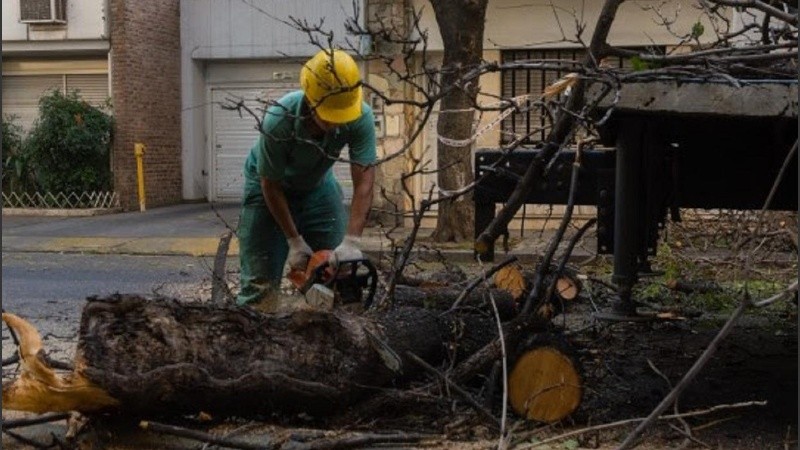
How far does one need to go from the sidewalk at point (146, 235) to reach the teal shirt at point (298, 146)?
19.0ft

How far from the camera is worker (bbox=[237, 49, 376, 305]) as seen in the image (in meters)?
5.29

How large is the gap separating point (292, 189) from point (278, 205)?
1.03ft

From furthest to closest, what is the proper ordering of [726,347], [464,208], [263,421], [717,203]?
1. [464,208]
2. [726,347]
3. [717,203]
4. [263,421]

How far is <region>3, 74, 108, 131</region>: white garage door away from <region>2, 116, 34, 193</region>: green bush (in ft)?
1.79

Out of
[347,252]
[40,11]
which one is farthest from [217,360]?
[40,11]

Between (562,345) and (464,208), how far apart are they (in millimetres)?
8906

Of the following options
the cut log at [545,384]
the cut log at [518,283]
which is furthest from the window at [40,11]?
the cut log at [545,384]

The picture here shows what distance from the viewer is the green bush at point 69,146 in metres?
18.5

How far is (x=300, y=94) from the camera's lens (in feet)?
18.7

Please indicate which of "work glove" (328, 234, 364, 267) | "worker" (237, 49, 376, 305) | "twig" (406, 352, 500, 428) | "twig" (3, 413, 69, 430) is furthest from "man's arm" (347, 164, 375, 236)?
"twig" (3, 413, 69, 430)

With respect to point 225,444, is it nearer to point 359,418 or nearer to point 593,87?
point 359,418

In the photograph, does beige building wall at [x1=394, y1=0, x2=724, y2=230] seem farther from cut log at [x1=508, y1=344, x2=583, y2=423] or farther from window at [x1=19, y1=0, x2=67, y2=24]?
cut log at [x1=508, y1=344, x2=583, y2=423]

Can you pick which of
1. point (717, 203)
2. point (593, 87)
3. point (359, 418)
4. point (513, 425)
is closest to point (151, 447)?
point (359, 418)

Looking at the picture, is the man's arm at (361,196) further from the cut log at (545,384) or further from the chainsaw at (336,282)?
the cut log at (545,384)
